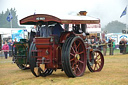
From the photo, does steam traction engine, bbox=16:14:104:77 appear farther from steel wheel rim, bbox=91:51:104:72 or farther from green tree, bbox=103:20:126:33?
green tree, bbox=103:20:126:33

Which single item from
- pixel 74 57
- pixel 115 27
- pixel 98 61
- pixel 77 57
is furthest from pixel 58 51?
pixel 115 27

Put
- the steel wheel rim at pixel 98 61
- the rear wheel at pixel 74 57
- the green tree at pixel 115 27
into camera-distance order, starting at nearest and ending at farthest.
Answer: the rear wheel at pixel 74 57, the steel wheel rim at pixel 98 61, the green tree at pixel 115 27

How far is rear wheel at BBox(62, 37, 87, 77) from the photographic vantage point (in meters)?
8.23

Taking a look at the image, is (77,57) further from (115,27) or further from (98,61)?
(115,27)

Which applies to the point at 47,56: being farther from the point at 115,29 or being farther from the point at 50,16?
the point at 115,29

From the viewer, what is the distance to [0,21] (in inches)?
3346

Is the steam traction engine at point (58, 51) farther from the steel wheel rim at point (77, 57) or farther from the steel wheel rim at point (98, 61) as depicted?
the steel wheel rim at point (98, 61)

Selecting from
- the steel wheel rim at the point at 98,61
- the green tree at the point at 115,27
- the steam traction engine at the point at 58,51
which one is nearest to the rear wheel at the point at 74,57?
the steam traction engine at the point at 58,51

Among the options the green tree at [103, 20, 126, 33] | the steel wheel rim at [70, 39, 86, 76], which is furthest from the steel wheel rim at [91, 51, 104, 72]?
the green tree at [103, 20, 126, 33]

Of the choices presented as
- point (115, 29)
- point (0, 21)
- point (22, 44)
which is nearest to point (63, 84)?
point (22, 44)

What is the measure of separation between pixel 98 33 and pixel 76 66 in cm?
2182

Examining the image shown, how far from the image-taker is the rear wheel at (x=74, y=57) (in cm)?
823

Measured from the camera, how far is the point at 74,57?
8.73 m

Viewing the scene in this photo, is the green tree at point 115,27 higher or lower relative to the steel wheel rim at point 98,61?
higher
